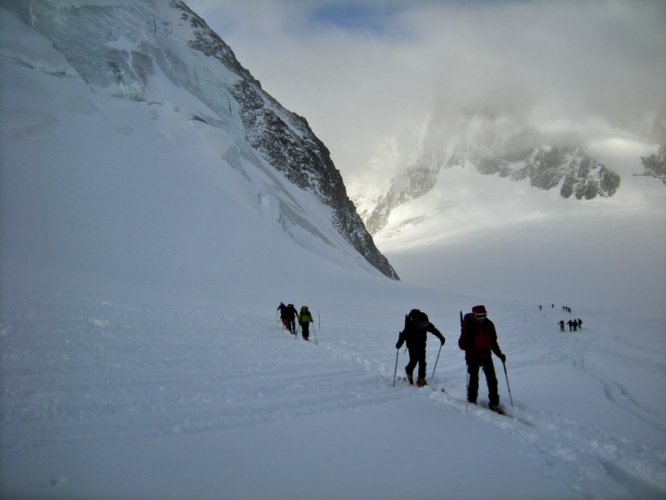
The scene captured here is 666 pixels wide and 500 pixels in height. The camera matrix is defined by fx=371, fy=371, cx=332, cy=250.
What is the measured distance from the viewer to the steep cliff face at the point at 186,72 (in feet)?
124

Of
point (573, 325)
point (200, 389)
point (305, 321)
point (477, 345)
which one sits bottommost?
point (200, 389)

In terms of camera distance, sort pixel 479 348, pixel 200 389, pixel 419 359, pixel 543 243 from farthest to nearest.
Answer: pixel 543 243, pixel 419 359, pixel 479 348, pixel 200 389

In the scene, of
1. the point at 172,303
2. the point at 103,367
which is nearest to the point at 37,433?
the point at 103,367

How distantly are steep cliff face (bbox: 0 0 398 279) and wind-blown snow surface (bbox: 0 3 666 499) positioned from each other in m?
20.1

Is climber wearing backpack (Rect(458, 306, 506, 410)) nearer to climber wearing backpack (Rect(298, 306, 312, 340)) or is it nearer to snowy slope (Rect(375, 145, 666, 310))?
climber wearing backpack (Rect(298, 306, 312, 340))

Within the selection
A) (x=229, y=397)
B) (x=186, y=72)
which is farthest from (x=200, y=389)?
(x=186, y=72)

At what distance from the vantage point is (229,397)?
595 cm

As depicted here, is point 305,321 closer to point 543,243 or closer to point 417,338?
point 417,338

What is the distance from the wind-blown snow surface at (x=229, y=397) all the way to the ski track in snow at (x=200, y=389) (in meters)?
0.04

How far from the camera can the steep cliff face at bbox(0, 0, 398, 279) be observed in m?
37.7

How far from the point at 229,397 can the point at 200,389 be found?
66 cm

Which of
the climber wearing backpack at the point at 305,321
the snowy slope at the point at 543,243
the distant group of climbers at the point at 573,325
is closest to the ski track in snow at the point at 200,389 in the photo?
the climber wearing backpack at the point at 305,321

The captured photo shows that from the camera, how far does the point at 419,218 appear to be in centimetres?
16212

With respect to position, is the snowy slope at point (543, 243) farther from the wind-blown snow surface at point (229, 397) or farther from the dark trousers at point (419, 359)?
the dark trousers at point (419, 359)
